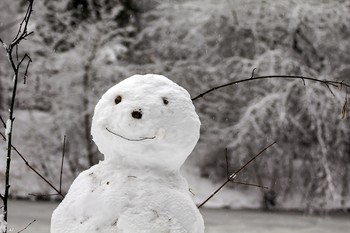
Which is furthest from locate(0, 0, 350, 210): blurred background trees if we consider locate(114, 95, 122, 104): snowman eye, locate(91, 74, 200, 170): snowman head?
locate(114, 95, 122, 104): snowman eye

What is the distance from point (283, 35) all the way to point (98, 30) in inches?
150

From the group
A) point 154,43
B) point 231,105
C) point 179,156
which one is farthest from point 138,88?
point 154,43

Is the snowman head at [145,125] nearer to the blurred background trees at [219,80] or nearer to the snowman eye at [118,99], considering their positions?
the snowman eye at [118,99]

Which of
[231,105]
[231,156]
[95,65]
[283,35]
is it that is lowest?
[231,156]

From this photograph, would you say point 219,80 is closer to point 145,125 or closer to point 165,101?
point 165,101

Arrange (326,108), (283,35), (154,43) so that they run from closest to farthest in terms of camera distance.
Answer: (326,108)
(283,35)
(154,43)

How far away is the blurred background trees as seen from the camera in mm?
10156

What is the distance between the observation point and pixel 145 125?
208 centimetres

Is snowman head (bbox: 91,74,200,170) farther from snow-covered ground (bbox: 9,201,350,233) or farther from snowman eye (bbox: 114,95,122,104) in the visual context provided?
snow-covered ground (bbox: 9,201,350,233)

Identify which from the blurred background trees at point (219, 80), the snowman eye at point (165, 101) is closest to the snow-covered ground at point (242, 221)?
the blurred background trees at point (219, 80)

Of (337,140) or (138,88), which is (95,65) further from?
(138,88)

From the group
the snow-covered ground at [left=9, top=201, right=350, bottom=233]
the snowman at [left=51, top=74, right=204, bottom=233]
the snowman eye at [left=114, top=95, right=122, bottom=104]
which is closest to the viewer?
the snowman at [left=51, top=74, right=204, bottom=233]

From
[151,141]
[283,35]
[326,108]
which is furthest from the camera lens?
[283,35]

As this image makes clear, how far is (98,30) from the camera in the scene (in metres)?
11.5
